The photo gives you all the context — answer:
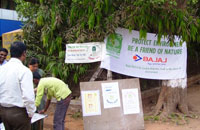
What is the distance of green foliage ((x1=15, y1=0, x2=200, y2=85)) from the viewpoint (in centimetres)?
597

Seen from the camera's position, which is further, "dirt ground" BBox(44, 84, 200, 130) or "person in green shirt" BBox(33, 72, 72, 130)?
"dirt ground" BBox(44, 84, 200, 130)

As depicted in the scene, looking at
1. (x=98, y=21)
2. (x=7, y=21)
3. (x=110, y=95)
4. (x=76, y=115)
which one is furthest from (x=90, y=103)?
(x=7, y=21)

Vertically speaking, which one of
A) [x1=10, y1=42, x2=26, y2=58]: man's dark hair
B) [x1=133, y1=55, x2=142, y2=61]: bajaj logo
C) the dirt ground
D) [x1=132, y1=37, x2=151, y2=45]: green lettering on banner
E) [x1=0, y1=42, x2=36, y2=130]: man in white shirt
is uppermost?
[x1=132, y1=37, x2=151, y2=45]: green lettering on banner

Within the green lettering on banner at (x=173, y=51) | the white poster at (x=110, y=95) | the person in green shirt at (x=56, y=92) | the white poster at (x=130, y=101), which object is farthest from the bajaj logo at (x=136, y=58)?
the person in green shirt at (x=56, y=92)

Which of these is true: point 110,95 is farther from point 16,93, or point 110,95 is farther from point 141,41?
point 16,93

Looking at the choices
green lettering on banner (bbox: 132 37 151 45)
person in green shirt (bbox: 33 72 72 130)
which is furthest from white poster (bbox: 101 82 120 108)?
green lettering on banner (bbox: 132 37 151 45)

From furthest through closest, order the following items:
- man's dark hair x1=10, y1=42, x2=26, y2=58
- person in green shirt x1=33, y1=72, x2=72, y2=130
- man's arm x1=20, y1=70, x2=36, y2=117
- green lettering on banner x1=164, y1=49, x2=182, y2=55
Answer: green lettering on banner x1=164, y1=49, x2=182, y2=55
person in green shirt x1=33, y1=72, x2=72, y2=130
man's dark hair x1=10, y1=42, x2=26, y2=58
man's arm x1=20, y1=70, x2=36, y2=117

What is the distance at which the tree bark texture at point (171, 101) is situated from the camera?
6539 mm

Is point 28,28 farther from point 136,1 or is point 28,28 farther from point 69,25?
point 136,1

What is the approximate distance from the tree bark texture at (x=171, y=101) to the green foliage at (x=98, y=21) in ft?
4.60

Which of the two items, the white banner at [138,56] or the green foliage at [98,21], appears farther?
the white banner at [138,56]

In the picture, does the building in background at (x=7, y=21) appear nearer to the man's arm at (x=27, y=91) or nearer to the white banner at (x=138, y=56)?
the white banner at (x=138, y=56)

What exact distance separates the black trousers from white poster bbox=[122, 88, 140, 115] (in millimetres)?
2988

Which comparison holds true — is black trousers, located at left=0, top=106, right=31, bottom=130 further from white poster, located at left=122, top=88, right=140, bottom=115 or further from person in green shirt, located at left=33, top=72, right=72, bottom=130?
white poster, located at left=122, top=88, right=140, bottom=115
